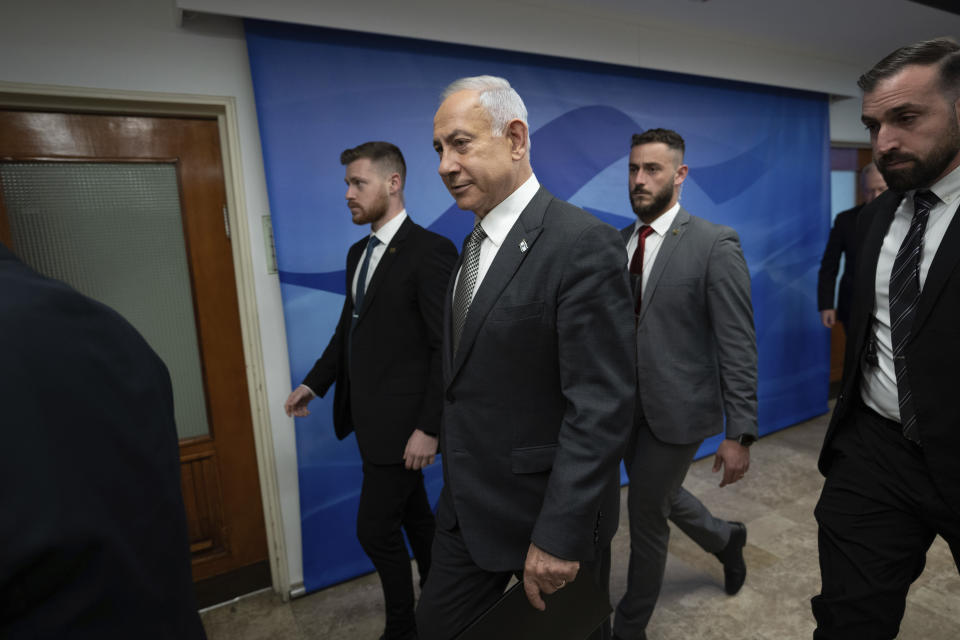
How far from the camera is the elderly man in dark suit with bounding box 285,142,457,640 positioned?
1.91 m

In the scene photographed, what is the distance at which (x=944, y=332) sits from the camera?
123 cm

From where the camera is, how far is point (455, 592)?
4.34 feet

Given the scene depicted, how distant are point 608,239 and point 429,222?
161 centimetres

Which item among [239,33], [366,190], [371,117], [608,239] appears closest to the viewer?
[608,239]

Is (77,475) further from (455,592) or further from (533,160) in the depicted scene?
(533,160)

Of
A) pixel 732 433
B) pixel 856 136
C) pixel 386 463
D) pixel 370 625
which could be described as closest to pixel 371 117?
pixel 386 463

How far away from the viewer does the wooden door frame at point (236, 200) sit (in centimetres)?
201

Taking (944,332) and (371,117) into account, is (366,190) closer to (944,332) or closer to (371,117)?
(371,117)

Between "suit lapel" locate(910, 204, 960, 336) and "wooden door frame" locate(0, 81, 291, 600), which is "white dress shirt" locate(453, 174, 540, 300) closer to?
"suit lapel" locate(910, 204, 960, 336)

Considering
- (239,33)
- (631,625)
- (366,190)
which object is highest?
(239,33)

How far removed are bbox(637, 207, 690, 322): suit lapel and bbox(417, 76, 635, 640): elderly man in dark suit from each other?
0.83m

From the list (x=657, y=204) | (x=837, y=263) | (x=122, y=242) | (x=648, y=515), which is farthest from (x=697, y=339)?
(x=837, y=263)

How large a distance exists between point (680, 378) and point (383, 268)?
1084mm

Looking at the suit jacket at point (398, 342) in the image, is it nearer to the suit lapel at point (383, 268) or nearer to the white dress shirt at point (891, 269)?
the suit lapel at point (383, 268)
